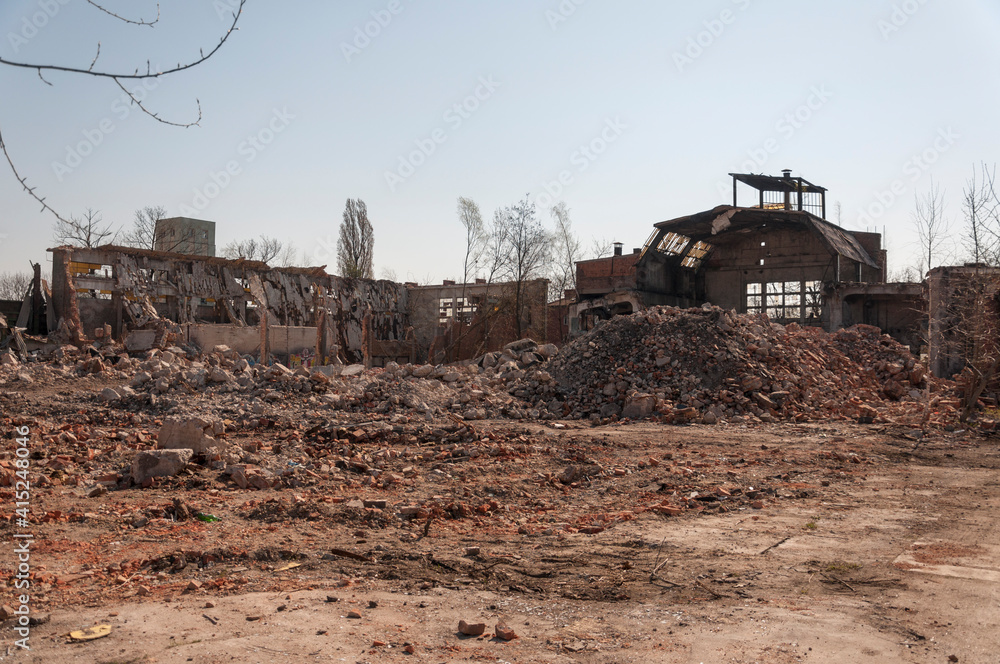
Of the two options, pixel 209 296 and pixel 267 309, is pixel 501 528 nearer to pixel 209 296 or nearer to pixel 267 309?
pixel 209 296

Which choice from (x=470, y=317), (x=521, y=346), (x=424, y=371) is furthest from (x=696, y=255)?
(x=424, y=371)

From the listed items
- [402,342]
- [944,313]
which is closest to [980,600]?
[944,313]

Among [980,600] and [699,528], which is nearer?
[980,600]

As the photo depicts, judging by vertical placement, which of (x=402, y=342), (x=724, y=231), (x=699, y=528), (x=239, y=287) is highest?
(x=724, y=231)

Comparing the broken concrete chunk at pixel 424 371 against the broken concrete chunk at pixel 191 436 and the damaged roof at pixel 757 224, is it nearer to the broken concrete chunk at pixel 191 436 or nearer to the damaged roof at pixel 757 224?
the broken concrete chunk at pixel 191 436

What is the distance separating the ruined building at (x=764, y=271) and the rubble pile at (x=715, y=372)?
588 cm

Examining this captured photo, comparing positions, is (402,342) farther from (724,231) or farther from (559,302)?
(724,231)

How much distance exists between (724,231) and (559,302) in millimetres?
9086

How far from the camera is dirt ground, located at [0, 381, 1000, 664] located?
3572 mm

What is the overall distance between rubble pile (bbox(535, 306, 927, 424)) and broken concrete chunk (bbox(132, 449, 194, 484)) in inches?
324

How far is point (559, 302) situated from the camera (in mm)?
34000

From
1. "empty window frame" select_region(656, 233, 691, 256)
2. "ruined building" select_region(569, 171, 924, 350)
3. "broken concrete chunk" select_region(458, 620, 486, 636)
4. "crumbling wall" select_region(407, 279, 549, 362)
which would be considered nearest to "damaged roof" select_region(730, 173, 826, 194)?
"ruined building" select_region(569, 171, 924, 350)

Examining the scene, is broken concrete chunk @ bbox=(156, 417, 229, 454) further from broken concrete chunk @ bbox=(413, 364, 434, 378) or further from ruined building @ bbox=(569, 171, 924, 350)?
ruined building @ bbox=(569, 171, 924, 350)

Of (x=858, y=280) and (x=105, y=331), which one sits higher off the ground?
(x=858, y=280)
